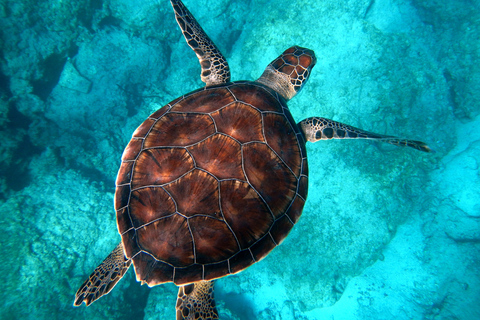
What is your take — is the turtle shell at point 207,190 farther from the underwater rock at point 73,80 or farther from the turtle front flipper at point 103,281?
the underwater rock at point 73,80

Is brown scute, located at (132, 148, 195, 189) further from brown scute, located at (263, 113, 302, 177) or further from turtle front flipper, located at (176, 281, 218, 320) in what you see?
turtle front flipper, located at (176, 281, 218, 320)

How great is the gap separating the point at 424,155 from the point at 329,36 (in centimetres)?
477

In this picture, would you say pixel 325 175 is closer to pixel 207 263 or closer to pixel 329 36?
pixel 329 36

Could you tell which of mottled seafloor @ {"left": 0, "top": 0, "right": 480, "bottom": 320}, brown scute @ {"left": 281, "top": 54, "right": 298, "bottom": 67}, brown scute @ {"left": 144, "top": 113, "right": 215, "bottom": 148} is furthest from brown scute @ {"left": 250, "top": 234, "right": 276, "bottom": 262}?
mottled seafloor @ {"left": 0, "top": 0, "right": 480, "bottom": 320}

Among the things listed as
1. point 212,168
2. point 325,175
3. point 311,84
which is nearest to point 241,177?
point 212,168

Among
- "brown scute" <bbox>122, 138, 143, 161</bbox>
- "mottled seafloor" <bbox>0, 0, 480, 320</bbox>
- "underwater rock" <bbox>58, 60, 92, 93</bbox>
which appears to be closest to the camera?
"brown scute" <bbox>122, 138, 143, 161</bbox>

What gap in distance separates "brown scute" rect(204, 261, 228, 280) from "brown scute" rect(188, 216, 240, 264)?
45mm

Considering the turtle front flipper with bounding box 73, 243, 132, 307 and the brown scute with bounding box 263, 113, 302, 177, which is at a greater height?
the brown scute with bounding box 263, 113, 302, 177

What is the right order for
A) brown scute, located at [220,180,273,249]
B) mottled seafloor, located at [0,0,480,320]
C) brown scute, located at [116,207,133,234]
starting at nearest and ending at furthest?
brown scute, located at [220,180,273,249], brown scute, located at [116,207,133,234], mottled seafloor, located at [0,0,480,320]

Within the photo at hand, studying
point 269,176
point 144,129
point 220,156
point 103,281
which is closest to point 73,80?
point 144,129

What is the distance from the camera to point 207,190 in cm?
181

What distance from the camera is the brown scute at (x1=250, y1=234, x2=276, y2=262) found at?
6.61 feet

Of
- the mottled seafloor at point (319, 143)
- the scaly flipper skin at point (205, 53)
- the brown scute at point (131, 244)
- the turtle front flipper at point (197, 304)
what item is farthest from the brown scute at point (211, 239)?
the mottled seafloor at point (319, 143)

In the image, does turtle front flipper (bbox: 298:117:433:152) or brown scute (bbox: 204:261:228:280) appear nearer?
brown scute (bbox: 204:261:228:280)
